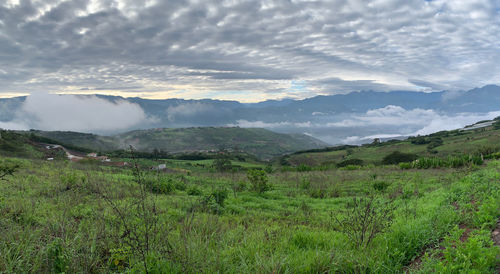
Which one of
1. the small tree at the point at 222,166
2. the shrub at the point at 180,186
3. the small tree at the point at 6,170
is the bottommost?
the small tree at the point at 222,166

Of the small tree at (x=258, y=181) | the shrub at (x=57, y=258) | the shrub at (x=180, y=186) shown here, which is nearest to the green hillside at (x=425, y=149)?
the small tree at (x=258, y=181)

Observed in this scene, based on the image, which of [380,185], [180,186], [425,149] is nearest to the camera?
[180,186]

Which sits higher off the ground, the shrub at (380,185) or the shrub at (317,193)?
the shrub at (380,185)

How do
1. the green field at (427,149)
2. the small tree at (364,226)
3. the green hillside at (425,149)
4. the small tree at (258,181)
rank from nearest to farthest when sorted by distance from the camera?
the small tree at (364,226)
the small tree at (258,181)
the green field at (427,149)
the green hillside at (425,149)

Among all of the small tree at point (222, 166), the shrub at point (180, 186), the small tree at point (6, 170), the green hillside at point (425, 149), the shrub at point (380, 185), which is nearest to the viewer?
the small tree at point (6, 170)

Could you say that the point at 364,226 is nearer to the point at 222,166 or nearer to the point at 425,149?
the point at 222,166

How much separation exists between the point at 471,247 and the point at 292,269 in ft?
9.21

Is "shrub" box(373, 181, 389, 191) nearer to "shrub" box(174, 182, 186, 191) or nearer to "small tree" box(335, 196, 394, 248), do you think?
"small tree" box(335, 196, 394, 248)

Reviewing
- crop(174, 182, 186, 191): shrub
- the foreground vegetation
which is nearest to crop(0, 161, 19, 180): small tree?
the foreground vegetation

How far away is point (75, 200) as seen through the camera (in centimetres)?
783


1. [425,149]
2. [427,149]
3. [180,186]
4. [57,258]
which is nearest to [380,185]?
[180,186]

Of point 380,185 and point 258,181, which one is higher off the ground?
point 258,181

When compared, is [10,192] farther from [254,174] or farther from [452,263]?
[452,263]

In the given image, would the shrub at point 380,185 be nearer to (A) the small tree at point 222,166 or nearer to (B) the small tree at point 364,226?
(B) the small tree at point 364,226
